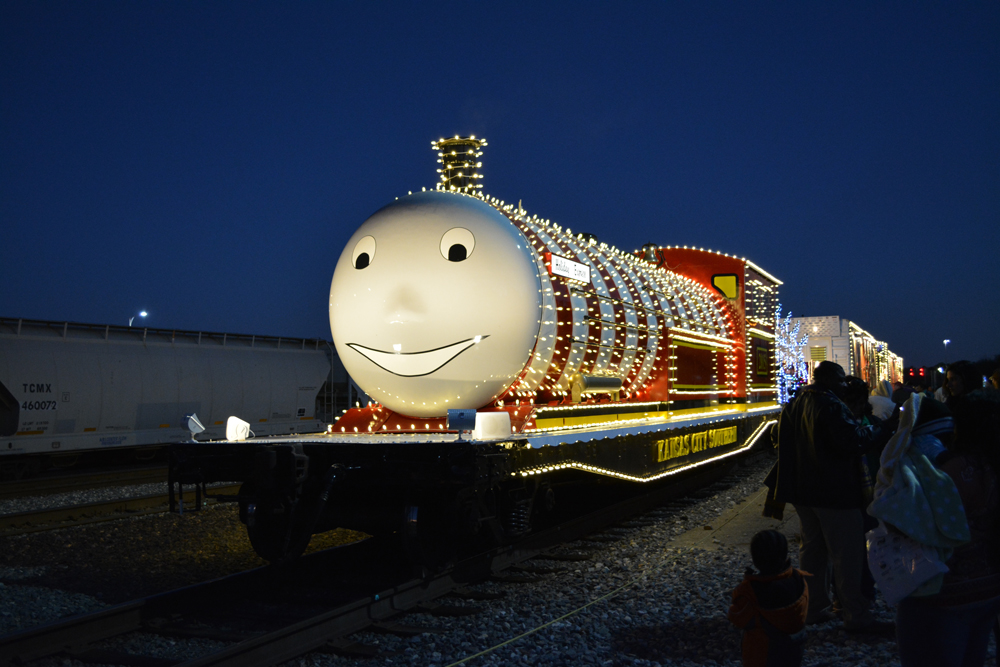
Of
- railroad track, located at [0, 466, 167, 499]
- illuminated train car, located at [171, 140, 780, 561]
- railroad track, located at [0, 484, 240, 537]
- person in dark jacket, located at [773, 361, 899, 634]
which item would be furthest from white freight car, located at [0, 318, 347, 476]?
person in dark jacket, located at [773, 361, 899, 634]

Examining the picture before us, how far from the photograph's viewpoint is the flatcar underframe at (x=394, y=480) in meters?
5.23

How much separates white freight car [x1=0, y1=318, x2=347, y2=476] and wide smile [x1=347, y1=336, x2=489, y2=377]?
1042 cm

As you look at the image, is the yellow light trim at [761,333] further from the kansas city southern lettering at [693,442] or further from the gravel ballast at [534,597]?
the gravel ballast at [534,597]

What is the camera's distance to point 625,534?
784 centimetres

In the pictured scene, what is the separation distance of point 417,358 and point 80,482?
9.58 meters

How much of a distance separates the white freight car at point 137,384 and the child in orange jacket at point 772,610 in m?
14.3

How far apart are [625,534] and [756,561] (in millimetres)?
4877

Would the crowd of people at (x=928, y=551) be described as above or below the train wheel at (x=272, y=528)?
above

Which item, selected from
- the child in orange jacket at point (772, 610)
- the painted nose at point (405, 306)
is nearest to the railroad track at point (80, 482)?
the painted nose at point (405, 306)

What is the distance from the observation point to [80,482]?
43.2ft

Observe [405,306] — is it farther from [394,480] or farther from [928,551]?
[928,551]

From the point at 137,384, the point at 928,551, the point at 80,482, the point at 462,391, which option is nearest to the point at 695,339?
the point at 462,391

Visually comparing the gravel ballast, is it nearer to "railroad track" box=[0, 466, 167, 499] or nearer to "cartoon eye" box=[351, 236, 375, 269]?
"cartoon eye" box=[351, 236, 375, 269]

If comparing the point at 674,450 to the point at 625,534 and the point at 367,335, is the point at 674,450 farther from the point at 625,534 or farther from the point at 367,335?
the point at 367,335
